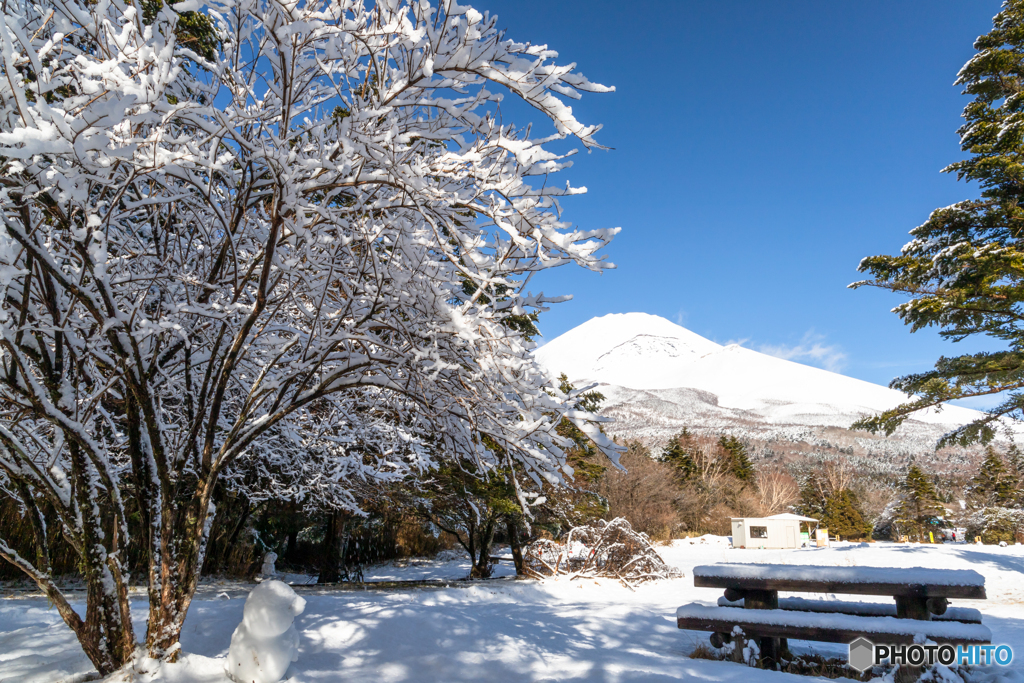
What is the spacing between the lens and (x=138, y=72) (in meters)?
2.42

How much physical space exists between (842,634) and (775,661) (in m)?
0.81

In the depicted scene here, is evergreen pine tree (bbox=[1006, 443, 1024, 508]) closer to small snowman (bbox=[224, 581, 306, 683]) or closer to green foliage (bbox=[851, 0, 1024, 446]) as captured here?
green foliage (bbox=[851, 0, 1024, 446])

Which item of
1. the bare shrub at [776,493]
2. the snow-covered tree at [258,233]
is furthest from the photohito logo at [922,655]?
the bare shrub at [776,493]

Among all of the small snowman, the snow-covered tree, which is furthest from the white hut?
the small snowman

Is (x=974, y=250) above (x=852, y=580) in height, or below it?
above

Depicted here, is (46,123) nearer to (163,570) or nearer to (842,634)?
(163,570)

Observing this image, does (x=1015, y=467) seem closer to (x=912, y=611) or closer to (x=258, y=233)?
(x=912, y=611)

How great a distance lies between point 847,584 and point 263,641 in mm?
4800

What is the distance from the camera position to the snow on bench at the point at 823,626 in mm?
4445

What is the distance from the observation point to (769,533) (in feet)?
74.0

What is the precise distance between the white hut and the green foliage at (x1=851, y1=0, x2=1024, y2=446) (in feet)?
37.3

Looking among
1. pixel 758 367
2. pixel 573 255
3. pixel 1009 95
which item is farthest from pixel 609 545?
pixel 758 367

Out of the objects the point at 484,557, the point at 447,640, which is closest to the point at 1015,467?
the point at 484,557

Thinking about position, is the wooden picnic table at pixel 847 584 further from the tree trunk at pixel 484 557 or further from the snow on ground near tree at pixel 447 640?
the tree trunk at pixel 484 557
